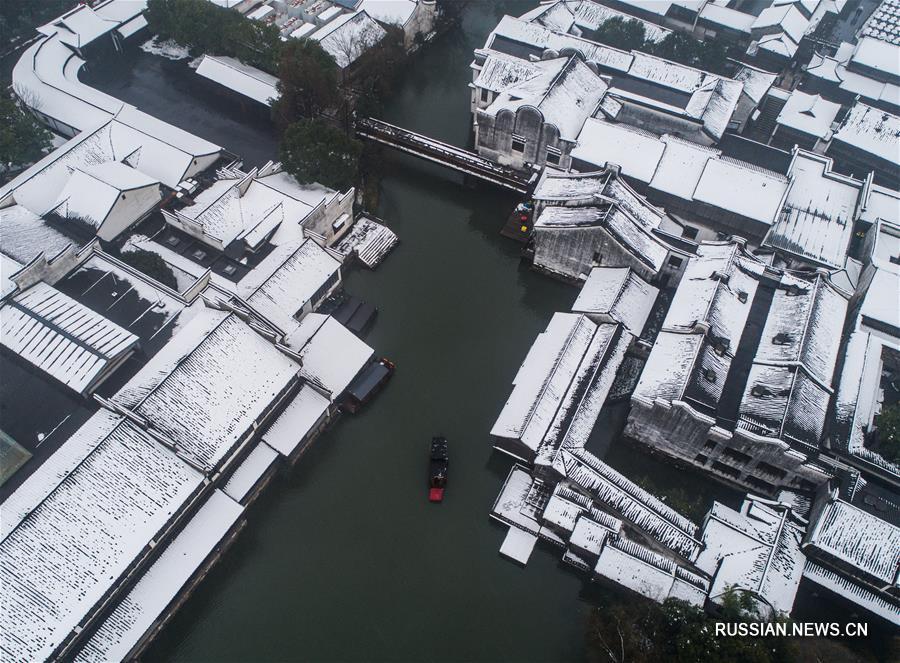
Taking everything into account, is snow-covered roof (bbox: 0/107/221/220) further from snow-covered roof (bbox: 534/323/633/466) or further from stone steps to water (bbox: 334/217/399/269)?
snow-covered roof (bbox: 534/323/633/466)

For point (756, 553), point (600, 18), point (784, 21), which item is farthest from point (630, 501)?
point (784, 21)

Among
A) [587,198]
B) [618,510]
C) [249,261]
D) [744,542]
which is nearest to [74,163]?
[249,261]

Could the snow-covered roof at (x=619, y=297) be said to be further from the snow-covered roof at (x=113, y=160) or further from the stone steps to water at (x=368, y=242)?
the snow-covered roof at (x=113, y=160)

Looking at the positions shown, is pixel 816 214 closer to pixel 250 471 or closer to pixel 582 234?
pixel 582 234

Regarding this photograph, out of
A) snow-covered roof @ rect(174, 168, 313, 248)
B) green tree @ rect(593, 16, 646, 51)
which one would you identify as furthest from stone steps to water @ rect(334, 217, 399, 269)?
green tree @ rect(593, 16, 646, 51)

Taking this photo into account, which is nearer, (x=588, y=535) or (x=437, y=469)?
(x=588, y=535)

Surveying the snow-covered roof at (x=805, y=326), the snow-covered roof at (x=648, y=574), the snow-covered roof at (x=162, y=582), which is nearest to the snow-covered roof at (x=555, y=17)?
the snow-covered roof at (x=805, y=326)

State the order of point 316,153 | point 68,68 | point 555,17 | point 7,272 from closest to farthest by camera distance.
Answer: point 7,272 < point 316,153 < point 68,68 < point 555,17

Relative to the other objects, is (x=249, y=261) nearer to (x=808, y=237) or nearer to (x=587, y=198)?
(x=587, y=198)
